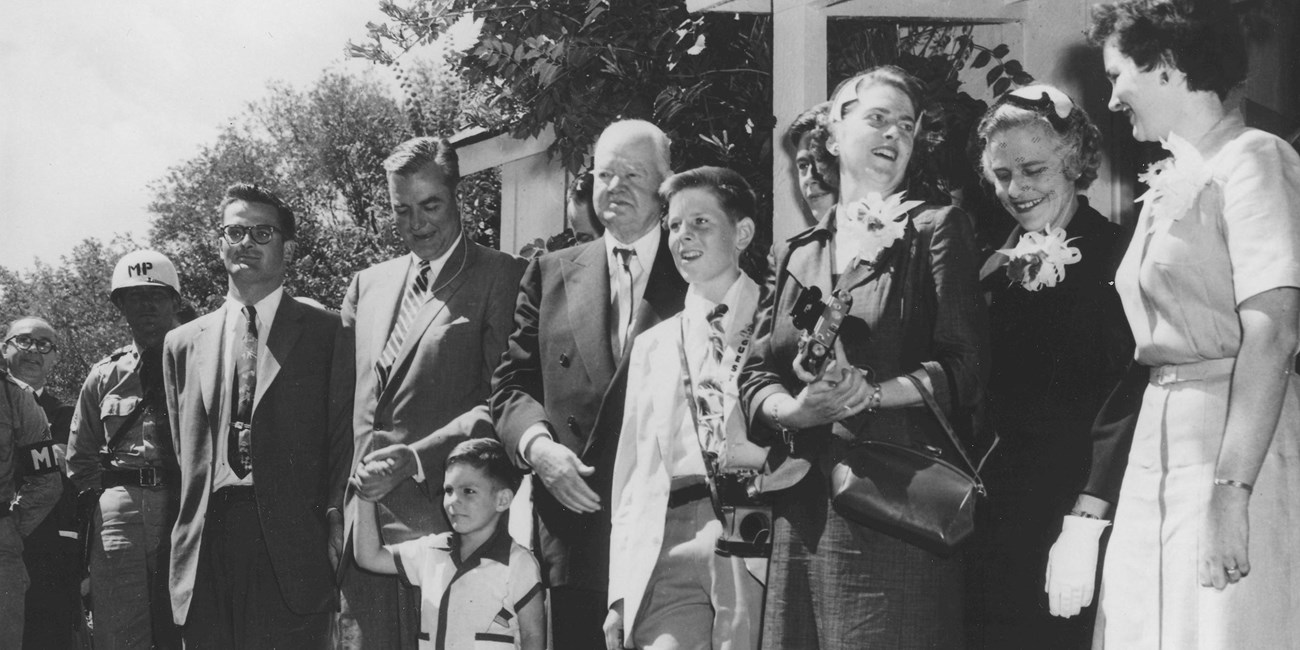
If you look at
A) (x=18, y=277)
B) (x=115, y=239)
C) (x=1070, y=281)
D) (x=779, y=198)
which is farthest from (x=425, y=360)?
(x=18, y=277)

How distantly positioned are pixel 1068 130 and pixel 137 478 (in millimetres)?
4690

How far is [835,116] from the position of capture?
3492 mm

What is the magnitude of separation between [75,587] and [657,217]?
541 cm

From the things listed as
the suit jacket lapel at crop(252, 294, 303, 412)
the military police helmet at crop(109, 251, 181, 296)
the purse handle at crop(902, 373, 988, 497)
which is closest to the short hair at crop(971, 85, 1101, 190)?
the purse handle at crop(902, 373, 988, 497)

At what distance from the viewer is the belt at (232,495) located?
5.16 m

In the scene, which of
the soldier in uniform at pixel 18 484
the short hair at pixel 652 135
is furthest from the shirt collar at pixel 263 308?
the soldier in uniform at pixel 18 484

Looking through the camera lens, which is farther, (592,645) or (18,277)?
(18,277)

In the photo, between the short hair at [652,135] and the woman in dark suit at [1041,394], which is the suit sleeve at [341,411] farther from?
the woman in dark suit at [1041,394]

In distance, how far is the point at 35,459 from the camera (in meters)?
7.12

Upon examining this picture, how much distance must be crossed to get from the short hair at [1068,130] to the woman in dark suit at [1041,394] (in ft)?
0.34

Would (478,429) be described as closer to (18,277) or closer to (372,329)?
(372,329)

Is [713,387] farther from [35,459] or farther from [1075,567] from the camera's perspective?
[35,459]

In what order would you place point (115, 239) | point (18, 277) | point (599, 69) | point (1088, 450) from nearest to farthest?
point (1088, 450) → point (599, 69) → point (115, 239) → point (18, 277)

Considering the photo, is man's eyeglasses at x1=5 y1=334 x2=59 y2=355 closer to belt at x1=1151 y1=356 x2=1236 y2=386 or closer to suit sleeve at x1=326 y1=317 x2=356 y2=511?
suit sleeve at x1=326 y1=317 x2=356 y2=511
